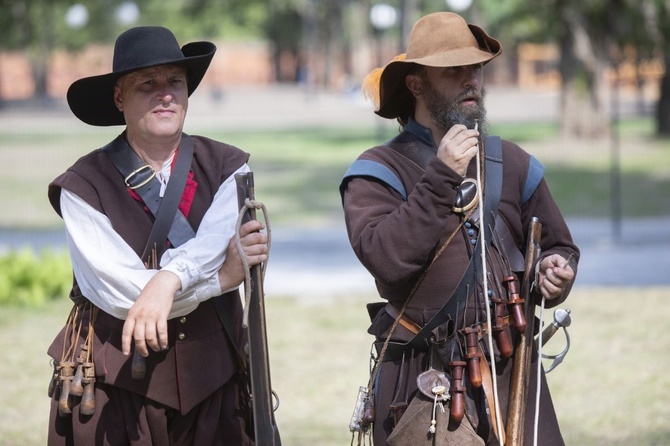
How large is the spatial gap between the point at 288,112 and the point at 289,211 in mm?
29482

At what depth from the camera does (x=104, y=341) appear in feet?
12.4

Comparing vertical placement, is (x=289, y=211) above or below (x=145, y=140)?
below

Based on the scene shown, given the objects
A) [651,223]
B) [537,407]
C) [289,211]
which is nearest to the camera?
[537,407]

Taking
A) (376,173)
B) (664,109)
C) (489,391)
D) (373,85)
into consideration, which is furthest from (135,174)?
(664,109)

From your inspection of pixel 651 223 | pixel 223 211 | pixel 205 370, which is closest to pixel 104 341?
pixel 205 370

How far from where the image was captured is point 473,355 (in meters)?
3.56

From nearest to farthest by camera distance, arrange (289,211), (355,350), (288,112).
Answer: (355,350) → (289,211) → (288,112)

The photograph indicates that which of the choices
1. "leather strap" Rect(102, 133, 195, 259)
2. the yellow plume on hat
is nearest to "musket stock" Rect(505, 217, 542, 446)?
the yellow plume on hat

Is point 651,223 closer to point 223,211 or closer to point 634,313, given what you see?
point 634,313

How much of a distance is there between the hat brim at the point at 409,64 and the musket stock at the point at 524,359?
1.91 feet

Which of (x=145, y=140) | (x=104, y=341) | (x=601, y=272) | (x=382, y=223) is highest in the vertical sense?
(x=145, y=140)

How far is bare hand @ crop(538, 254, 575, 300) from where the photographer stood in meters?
3.66

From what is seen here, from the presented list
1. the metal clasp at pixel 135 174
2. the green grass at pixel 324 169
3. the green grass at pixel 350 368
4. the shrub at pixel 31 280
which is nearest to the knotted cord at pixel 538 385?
the metal clasp at pixel 135 174

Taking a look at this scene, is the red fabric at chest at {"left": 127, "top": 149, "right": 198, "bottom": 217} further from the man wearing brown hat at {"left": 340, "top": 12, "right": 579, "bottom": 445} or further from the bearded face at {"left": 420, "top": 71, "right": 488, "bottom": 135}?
the bearded face at {"left": 420, "top": 71, "right": 488, "bottom": 135}
